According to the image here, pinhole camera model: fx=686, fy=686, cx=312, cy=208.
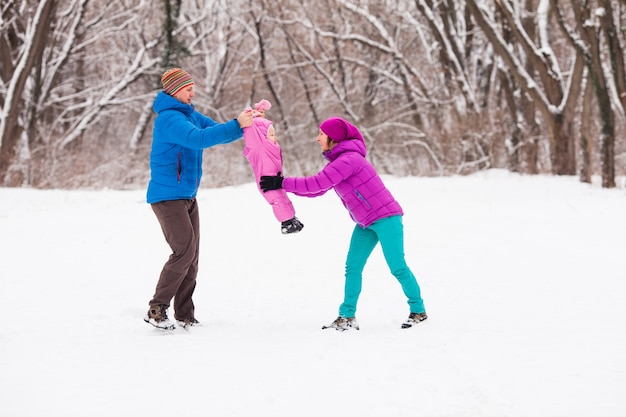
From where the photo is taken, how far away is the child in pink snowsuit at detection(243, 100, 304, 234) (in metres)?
5.14

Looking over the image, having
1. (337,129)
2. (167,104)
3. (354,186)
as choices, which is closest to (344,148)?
(337,129)

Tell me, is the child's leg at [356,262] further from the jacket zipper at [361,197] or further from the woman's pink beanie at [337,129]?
the woman's pink beanie at [337,129]

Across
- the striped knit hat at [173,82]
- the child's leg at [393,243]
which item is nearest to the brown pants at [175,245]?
the striped knit hat at [173,82]

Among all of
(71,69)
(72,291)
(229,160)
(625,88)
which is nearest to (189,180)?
(72,291)

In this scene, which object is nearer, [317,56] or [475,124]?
[475,124]

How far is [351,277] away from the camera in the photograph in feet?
17.1

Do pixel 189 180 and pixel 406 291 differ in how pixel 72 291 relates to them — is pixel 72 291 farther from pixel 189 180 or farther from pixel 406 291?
pixel 406 291

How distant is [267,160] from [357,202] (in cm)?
76

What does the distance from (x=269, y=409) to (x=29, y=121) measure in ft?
65.4

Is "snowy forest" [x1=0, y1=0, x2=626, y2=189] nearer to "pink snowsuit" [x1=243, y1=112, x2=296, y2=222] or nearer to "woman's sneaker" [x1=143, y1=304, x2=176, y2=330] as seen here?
"pink snowsuit" [x1=243, y1=112, x2=296, y2=222]

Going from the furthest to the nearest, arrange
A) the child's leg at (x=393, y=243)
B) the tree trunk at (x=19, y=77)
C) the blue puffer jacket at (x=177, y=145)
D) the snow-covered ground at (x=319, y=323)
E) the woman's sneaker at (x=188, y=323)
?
1. the tree trunk at (x=19, y=77)
2. the woman's sneaker at (x=188, y=323)
3. the child's leg at (x=393, y=243)
4. the blue puffer jacket at (x=177, y=145)
5. the snow-covered ground at (x=319, y=323)

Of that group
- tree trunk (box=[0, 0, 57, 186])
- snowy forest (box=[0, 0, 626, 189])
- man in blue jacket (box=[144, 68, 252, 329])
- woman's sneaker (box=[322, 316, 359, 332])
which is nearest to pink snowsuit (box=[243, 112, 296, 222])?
man in blue jacket (box=[144, 68, 252, 329])

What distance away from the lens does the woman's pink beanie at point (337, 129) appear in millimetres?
5113

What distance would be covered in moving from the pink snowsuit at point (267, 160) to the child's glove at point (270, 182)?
0.12 feet
